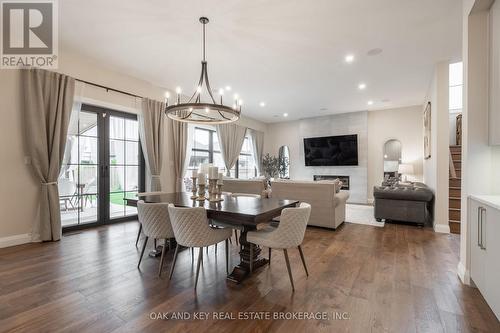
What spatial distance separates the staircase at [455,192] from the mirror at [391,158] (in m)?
2.24

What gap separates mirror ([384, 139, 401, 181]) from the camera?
24.2 ft

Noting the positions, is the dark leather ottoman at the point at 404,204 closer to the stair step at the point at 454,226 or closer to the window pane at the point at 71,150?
the stair step at the point at 454,226

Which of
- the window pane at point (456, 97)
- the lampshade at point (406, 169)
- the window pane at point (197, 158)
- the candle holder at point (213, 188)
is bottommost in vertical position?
the candle holder at point (213, 188)

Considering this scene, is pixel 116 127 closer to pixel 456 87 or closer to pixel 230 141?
pixel 230 141

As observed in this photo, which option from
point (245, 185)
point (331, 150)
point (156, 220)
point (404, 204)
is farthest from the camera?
point (331, 150)

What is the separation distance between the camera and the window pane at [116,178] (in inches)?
187

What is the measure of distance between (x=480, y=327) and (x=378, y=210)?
130 inches

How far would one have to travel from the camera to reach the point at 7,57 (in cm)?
333

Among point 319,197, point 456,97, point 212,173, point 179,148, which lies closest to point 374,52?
point 319,197

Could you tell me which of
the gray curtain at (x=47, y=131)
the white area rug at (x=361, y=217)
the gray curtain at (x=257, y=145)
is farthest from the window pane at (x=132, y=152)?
the white area rug at (x=361, y=217)

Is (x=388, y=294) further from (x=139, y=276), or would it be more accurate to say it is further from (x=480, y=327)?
(x=139, y=276)

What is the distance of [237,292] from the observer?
7.25 feet

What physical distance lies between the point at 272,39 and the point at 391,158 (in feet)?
19.8

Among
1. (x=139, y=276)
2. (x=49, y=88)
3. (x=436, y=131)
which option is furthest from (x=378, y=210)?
(x=49, y=88)
